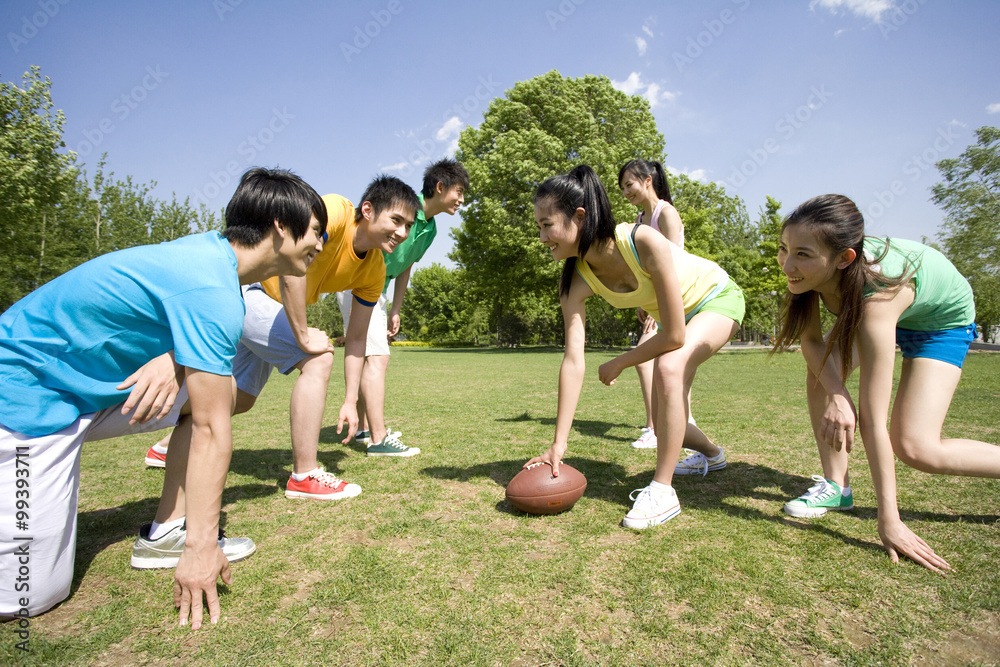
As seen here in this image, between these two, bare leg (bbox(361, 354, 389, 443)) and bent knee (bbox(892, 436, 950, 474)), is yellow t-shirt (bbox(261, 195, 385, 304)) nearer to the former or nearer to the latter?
bare leg (bbox(361, 354, 389, 443))

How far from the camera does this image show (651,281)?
3.59 m

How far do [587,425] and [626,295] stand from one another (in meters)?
3.33

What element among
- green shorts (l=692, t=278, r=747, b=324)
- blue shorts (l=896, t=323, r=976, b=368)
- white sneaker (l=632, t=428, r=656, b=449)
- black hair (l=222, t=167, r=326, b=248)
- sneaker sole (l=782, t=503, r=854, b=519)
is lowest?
white sneaker (l=632, t=428, r=656, b=449)

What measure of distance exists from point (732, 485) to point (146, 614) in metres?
3.82

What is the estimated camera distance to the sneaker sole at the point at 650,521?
129 inches

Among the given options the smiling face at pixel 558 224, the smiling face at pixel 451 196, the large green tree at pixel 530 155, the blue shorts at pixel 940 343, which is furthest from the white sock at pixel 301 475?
the large green tree at pixel 530 155

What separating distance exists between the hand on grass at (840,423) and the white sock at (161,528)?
3.65 m

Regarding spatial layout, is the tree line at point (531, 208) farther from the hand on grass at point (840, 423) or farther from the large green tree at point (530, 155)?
the hand on grass at point (840, 423)

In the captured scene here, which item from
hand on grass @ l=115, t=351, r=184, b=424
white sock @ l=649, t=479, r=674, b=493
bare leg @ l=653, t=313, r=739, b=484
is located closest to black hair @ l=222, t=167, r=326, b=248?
hand on grass @ l=115, t=351, r=184, b=424

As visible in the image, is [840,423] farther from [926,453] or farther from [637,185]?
[637,185]

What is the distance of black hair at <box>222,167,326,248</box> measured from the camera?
256cm

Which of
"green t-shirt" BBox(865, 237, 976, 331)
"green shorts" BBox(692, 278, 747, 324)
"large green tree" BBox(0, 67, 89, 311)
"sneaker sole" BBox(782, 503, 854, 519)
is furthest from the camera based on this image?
"large green tree" BBox(0, 67, 89, 311)

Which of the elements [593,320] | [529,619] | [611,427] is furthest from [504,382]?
[593,320]

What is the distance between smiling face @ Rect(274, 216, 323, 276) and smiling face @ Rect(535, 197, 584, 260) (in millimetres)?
1420
